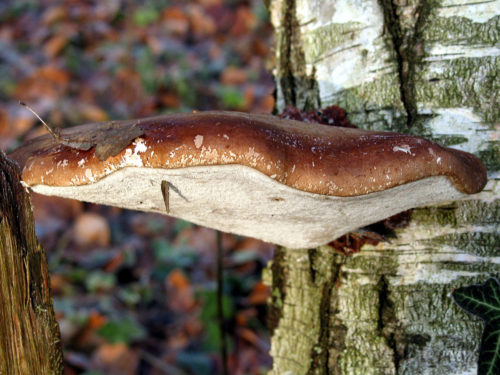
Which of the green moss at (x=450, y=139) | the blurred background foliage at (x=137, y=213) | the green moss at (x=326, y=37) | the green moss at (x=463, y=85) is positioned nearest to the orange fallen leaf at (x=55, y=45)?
the blurred background foliage at (x=137, y=213)

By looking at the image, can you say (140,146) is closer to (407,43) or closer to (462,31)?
(407,43)

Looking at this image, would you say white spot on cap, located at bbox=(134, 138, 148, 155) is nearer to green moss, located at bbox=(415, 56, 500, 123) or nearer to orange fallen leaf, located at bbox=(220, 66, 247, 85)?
green moss, located at bbox=(415, 56, 500, 123)

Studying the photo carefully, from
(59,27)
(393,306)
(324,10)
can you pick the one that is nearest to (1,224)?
(393,306)

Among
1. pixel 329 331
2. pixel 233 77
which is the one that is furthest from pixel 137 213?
pixel 329 331

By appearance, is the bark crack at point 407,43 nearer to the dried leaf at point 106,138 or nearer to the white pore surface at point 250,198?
the white pore surface at point 250,198

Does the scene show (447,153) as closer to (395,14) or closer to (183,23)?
(395,14)

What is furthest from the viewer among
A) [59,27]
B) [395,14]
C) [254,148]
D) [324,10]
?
[59,27]
